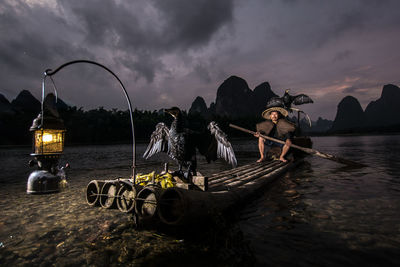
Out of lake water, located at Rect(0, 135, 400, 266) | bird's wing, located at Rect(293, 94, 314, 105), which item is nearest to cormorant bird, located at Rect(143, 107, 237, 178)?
lake water, located at Rect(0, 135, 400, 266)

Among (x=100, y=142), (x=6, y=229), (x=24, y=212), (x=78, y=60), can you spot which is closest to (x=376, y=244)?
(x=78, y=60)

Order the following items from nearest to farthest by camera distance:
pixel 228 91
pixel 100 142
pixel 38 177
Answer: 1. pixel 38 177
2. pixel 100 142
3. pixel 228 91

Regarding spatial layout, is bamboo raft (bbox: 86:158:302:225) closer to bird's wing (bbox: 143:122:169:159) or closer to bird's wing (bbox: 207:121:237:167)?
bird's wing (bbox: 207:121:237:167)

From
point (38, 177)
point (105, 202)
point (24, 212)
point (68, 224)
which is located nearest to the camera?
point (68, 224)

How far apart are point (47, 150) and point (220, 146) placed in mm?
4821

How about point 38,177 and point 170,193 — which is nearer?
point 170,193

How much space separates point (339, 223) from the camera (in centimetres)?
393

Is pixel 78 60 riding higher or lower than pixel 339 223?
higher

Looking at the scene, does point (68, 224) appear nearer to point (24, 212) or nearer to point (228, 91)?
point (24, 212)

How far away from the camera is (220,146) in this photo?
5309 millimetres

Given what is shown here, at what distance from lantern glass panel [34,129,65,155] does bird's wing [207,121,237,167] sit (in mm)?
4479

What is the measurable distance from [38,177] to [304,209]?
676 cm

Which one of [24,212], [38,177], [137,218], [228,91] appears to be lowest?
[24,212]

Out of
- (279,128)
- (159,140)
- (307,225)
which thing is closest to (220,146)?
(159,140)
